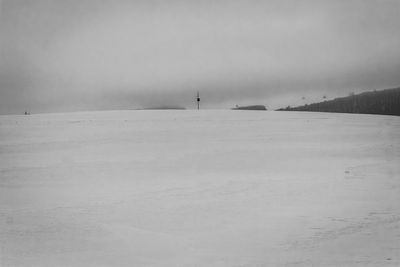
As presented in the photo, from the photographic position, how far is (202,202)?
A: 5.52 m

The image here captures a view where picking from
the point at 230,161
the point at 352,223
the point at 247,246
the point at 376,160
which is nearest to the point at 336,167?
the point at 376,160

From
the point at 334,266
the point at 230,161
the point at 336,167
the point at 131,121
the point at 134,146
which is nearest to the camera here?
Result: the point at 334,266

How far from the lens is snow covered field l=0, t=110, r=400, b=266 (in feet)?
14.0

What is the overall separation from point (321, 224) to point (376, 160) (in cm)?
311

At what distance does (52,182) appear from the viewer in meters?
6.45

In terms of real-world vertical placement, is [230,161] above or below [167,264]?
above

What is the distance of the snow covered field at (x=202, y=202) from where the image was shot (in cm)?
428

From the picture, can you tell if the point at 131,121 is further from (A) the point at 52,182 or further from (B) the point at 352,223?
(B) the point at 352,223

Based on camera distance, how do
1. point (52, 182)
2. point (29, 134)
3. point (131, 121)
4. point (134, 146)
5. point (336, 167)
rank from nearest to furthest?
1. point (52, 182)
2. point (336, 167)
3. point (134, 146)
4. point (29, 134)
5. point (131, 121)

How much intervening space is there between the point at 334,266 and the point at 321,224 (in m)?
0.88

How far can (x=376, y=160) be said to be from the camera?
24.8ft

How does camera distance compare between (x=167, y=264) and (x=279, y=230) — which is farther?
(x=279, y=230)

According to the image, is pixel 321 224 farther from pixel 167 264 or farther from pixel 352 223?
pixel 167 264

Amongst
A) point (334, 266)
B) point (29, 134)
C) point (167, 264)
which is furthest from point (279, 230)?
point (29, 134)
